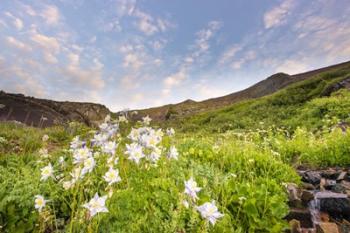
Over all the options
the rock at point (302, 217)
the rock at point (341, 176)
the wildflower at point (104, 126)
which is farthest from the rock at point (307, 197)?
the wildflower at point (104, 126)

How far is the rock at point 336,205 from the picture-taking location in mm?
4395

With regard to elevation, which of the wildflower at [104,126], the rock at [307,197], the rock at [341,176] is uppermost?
the wildflower at [104,126]

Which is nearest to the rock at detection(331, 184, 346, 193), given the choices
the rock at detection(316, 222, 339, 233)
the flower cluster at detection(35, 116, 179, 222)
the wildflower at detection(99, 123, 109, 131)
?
the rock at detection(316, 222, 339, 233)

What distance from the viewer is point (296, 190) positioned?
4.75 meters

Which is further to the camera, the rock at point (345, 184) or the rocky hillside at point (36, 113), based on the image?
the rocky hillside at point (36, 113)

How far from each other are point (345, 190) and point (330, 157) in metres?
2.19

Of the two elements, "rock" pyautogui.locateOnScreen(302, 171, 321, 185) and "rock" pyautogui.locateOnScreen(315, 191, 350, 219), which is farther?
"rock" pyautogui.locateOnScreen(302, 171, 321, 185)

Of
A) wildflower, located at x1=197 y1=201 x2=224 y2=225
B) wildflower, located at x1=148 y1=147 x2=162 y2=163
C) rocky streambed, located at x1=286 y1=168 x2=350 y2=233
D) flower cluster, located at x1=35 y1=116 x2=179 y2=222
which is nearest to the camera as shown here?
wildflower, located at x1=197 y1=201 x2=224 y2=225

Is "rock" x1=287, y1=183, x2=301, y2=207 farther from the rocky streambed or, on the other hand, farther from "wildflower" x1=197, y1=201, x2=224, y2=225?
"wildflower" x1=197, y1=201, x2=224, y2=225

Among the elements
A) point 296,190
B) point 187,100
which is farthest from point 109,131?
point 187,100

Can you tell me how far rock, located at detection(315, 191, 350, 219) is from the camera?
4.39m

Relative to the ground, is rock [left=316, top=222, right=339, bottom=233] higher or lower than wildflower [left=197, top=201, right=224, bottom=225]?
lower

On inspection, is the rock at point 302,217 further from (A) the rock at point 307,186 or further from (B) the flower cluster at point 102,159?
(B) the flower cluster at point 102,159

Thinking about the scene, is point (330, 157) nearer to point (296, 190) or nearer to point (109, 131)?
point (296, 190)
